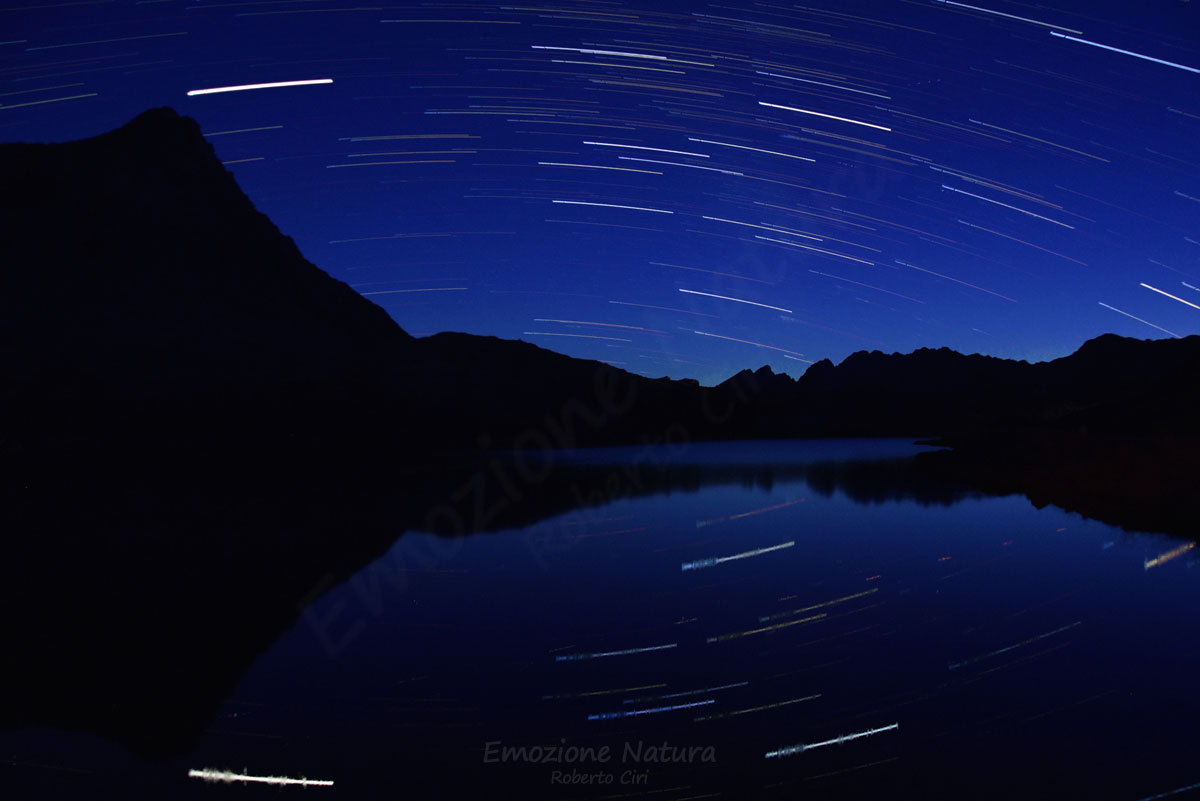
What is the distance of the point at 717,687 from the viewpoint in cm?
775

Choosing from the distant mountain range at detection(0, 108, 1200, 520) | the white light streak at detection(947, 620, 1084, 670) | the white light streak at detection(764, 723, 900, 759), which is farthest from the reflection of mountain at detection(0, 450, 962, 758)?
the distant mountain range at detection(0, 108, 1200, 520)

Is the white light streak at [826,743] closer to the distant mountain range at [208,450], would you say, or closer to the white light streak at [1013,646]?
the white light streak at [1013,646]

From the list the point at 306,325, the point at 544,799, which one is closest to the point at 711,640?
the point at 544,799

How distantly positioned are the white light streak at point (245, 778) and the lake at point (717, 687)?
7cm

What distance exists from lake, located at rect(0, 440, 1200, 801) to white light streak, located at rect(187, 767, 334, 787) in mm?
73

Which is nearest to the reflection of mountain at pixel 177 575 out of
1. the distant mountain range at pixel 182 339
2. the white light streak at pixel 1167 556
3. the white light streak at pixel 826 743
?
the white light streak at pixel 826 743

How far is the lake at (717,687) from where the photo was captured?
574cm

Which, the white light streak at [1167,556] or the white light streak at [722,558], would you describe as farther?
the white light streak at [722,558]

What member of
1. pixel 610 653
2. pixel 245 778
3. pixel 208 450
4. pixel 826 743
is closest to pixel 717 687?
pixel 826 743

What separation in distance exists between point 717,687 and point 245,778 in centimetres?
516

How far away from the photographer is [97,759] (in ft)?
20.7

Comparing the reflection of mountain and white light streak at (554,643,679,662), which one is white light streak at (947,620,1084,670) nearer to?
white light streak at (554,643,679,662)

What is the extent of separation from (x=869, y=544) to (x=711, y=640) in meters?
10.3

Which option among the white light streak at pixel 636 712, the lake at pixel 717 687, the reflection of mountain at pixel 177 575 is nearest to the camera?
the lake at pixel 717 687
